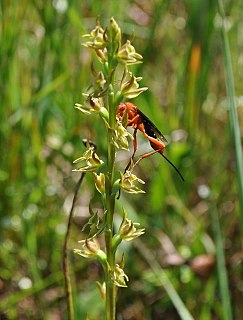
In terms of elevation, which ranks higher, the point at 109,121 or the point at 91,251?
the point at 109,121

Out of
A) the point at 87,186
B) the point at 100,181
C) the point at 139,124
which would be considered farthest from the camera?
the point at 87,186

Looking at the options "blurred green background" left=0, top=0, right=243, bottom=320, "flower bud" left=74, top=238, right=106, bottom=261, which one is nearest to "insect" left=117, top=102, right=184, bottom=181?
"flower bud" left=74, top=238, right=106, bottom=261

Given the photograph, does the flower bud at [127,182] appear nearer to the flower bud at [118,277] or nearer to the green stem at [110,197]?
the green stem at [110,197]

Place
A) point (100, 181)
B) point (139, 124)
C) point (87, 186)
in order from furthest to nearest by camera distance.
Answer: point (87, 186) < point (139, 124) < point (100, 181)

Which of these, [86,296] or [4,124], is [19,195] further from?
[86,296]

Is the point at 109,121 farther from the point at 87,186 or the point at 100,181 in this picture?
the point at 87,186

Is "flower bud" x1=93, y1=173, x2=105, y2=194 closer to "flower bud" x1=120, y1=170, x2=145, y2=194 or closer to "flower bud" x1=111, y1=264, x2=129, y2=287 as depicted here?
"flower bud" x1=120, y1=170, x2=145, y2=194

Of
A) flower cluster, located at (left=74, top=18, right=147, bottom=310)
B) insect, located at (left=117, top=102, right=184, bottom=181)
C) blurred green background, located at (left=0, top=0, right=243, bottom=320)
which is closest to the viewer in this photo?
flower cluster, located at (left=74, top=18, right=147, bottom=310)

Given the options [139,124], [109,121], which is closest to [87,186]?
[139,124]
